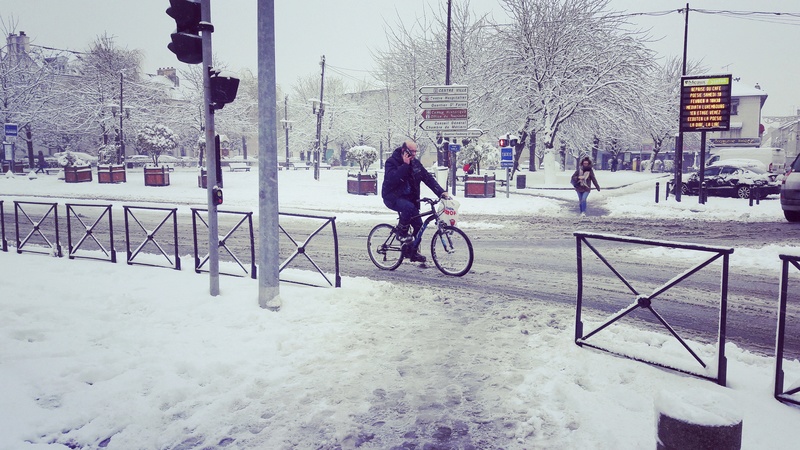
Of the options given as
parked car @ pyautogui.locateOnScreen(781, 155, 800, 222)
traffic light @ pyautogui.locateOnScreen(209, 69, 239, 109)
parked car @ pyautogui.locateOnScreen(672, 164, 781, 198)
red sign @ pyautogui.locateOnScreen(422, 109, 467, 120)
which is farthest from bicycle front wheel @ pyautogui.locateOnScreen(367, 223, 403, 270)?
parked car @ pyautogui.locateOnScreen(672, 164, 781, 198)

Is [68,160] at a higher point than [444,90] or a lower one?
lower

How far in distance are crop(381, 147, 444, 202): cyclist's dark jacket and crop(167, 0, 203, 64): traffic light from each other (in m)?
3.03

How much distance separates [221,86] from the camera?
19.2 ft

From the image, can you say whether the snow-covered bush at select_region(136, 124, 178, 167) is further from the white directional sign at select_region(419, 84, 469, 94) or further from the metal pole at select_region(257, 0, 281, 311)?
the metal pole at select_region(257, 0, 281, 311)

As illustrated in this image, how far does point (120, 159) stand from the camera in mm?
36500

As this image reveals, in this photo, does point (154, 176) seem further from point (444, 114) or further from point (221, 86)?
point (221, 86)

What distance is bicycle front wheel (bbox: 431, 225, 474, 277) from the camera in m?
7.93

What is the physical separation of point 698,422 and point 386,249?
606cm

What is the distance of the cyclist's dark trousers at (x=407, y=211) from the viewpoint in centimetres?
799

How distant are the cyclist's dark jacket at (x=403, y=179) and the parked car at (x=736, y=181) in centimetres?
1911

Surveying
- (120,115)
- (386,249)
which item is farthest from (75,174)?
(386,249)

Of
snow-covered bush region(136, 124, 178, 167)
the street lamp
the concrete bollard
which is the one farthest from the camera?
the street lamp

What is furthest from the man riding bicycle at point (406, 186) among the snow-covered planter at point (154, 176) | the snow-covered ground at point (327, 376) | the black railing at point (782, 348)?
the snow-covered planter at point (154, 176)

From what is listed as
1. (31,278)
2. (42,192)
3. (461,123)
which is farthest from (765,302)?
(42,192)
